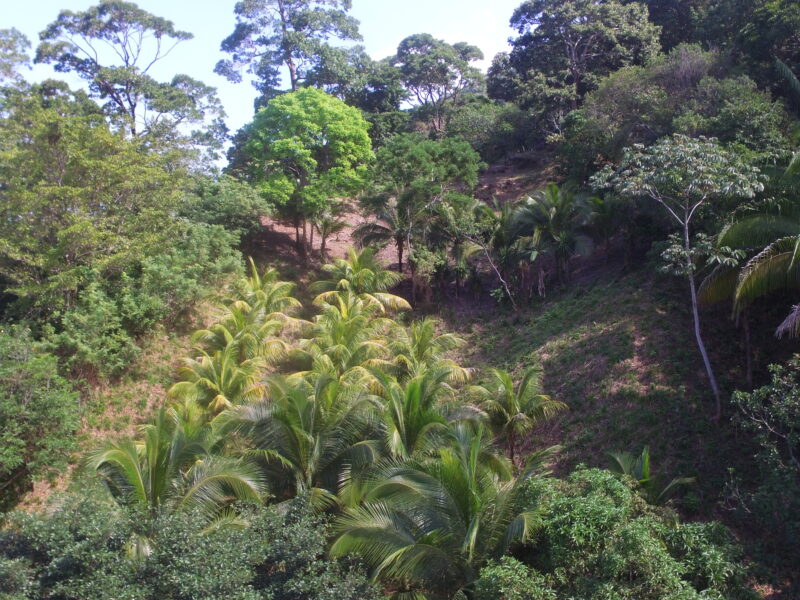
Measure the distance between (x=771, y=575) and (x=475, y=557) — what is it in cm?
402

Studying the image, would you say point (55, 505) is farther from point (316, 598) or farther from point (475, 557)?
point (475, 557)

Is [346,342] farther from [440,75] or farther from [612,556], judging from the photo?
[440,75]

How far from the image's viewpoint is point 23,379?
14375 millimetres

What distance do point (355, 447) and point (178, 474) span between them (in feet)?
10.6

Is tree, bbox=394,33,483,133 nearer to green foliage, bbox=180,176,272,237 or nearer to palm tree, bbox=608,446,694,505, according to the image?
green foliage, bbox=180,176,272,237

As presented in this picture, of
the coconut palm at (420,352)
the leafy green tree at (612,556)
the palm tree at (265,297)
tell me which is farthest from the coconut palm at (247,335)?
the leafy green tree at (612,556)

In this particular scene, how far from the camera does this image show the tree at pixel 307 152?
25219 millimetres

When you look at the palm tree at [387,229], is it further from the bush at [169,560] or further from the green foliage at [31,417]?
the bush at [169,560]

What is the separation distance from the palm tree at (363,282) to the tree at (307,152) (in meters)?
3.06

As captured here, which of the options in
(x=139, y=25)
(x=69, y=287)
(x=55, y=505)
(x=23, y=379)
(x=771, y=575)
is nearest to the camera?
(x=771, y=575)

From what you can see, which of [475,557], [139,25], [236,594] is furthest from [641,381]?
[139,25]

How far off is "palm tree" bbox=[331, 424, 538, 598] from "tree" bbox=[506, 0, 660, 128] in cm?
2491

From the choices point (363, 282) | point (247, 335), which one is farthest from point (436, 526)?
point (363, 282)

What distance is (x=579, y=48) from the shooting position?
107 feet
